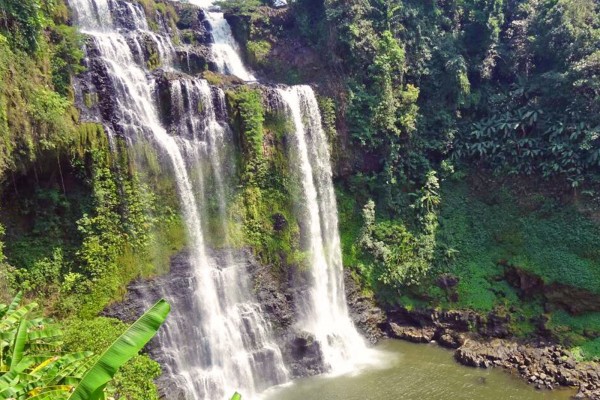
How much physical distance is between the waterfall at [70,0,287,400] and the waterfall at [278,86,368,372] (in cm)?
233

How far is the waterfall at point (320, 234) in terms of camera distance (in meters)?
16.8

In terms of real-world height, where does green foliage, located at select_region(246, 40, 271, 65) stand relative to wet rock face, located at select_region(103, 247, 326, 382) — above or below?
above

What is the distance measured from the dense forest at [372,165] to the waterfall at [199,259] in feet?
1.54

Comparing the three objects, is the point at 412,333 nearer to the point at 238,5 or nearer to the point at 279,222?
the point at 279,222

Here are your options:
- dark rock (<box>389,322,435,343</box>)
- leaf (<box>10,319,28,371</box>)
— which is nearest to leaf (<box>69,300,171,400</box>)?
leaf (<box>10,319,28,371</box>)

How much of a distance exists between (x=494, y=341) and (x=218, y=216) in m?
A: 11.1

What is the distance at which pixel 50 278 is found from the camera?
12352 mm

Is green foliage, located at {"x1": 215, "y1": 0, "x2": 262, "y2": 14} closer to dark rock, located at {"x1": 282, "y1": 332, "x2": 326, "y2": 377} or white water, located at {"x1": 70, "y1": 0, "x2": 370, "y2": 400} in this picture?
white water, located at {"x1": 70, "y1": 0, "x2": 370, "y2": 400}

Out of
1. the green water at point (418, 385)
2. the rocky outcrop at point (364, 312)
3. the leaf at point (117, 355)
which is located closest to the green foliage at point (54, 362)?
the leaf at point (117, 355)

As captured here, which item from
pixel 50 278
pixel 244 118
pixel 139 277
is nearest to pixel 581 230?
pixel 244 118

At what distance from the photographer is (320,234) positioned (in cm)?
1806

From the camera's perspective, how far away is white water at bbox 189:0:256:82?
67.6 feet

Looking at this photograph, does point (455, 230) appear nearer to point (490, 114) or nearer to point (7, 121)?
point (490, 114)

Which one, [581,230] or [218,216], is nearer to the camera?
[218,216]
